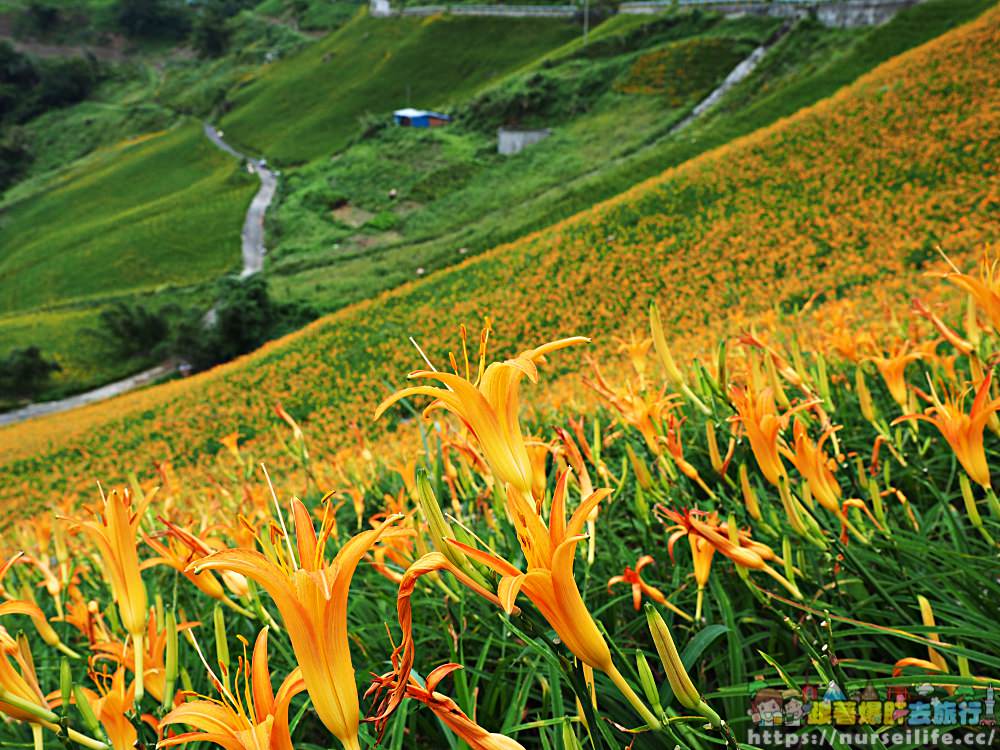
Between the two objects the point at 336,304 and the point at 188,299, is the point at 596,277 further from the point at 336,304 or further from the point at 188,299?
the point at 188,299

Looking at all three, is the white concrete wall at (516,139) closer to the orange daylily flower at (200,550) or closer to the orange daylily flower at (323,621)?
the orange daylily flower at (200,550)

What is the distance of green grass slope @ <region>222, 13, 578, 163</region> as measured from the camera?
3847 centimetres

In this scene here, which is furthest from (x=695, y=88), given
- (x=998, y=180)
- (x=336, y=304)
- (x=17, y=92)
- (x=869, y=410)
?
(x=17, y=92)

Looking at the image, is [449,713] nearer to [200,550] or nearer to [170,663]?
[170,663]

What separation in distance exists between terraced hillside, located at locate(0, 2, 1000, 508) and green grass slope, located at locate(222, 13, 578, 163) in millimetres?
27670

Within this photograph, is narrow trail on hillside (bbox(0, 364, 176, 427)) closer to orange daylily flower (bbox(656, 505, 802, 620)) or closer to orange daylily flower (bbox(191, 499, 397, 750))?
orange daylily flower (bbox(656, 505, 802, 620))

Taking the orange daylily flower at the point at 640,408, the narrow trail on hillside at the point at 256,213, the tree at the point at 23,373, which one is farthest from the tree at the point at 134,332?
the orange daylily flower at the point at 640,408

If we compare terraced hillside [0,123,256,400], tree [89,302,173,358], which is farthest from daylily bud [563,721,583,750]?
terraced hillside [0,123,256,400]

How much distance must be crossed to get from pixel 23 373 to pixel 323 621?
2368 cm

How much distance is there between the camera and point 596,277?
10727mm

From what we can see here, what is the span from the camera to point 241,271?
27562 mm

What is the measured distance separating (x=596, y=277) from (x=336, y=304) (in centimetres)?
944

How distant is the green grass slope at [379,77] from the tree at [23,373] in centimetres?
2109

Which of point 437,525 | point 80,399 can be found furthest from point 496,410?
point 80,399
